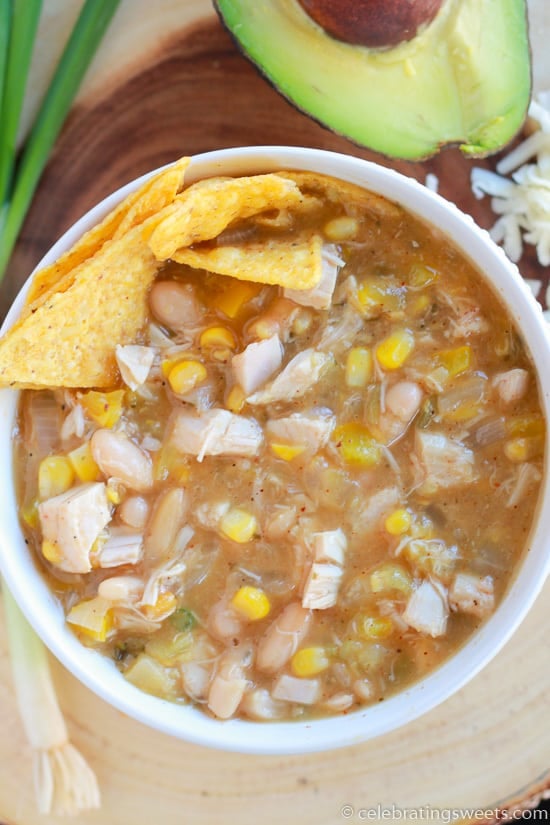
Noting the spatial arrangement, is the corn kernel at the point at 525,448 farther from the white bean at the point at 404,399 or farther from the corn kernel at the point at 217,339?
the corn kernel at the point at 217,339

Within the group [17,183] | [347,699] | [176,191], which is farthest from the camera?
[17,183]

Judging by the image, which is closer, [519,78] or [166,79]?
[519,78]

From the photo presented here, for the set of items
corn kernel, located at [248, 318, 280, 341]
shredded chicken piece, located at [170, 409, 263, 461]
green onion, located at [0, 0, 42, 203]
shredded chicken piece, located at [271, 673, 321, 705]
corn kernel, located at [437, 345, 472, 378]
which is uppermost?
green onion, located at [0, 0, 42, 203]

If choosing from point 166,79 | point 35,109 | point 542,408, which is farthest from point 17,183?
point 542,408

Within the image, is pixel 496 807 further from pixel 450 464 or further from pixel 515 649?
pixel 450 464

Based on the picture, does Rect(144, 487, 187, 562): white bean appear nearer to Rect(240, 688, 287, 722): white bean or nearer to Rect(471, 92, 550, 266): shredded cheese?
Rect(240, 688, 287, 722): white bean

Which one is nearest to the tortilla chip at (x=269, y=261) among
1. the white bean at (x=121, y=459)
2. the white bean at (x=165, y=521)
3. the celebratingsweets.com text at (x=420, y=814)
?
the white bean at (x=121, y=459)

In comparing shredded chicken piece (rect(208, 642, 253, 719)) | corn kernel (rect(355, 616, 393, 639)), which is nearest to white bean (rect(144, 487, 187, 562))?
shredded chicken piece (rect(208, 642, 253, 719))

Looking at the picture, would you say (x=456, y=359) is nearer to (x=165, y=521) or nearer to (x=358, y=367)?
(x=358, y=367)
